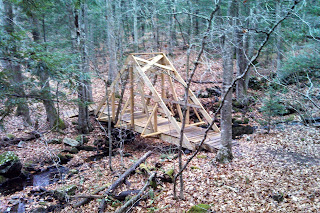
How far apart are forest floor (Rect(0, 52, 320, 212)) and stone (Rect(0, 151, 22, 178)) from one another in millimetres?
668

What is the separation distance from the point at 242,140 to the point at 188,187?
406cm

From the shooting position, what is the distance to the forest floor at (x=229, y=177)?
13.8 ft

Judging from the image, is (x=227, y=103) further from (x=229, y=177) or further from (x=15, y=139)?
(x=15, y=139)

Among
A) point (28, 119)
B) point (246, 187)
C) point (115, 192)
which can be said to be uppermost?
point (28, 119)

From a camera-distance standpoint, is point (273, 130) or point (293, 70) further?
point (273, 130)

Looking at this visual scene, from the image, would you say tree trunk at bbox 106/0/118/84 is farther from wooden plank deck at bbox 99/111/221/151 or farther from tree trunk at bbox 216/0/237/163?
tree trunk at bbox 216/0/237/163

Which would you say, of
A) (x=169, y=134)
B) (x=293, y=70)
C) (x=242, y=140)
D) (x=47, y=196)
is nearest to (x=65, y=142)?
(x=47, y=196)

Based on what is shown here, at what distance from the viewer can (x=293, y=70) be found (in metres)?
5.89

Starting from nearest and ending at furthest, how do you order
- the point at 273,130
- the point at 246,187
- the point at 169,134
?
the point at 246,187, the point at 169,134, the point at 273,130

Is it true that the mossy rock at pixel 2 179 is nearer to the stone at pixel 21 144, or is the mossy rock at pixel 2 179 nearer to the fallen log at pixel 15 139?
the stone at pixel 21 144

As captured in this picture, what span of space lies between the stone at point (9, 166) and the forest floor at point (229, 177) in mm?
668

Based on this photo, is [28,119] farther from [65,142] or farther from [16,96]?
[16,96]

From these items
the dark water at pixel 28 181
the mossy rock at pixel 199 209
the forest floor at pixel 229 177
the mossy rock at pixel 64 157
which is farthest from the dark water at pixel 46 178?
the mossy rock at pixel 199 209

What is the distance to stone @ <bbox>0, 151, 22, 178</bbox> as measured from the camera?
22.1ft
